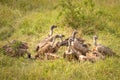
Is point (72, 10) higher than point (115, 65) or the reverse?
higher

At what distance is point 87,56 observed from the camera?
8289mm

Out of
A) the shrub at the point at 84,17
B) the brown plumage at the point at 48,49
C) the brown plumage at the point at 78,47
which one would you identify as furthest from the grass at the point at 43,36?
the brown plumage at the point at 78,47

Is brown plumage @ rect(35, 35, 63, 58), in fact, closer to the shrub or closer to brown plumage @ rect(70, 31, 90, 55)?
brown plumage @ rect(70, 31, 90, 55)

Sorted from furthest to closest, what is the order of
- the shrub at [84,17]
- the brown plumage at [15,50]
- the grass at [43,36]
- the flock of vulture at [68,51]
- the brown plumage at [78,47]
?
the shrub at [84,17], the brown plumage at [15,50], the brown plumage at [78,47], the flock of vulture at [68,51], the grass at [43,36]

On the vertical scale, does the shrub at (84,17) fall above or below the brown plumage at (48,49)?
above

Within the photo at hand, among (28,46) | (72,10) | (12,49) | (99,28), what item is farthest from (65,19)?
(12,49)

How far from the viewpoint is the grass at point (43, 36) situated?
288 inches

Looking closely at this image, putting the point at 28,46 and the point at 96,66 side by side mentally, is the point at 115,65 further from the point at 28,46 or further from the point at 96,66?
the point at 28,46

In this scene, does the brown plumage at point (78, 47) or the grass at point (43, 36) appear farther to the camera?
the brown plumage at point (78, 47)

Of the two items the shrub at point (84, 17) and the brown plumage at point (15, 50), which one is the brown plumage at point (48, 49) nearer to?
the brown plumage at point (15, 50)

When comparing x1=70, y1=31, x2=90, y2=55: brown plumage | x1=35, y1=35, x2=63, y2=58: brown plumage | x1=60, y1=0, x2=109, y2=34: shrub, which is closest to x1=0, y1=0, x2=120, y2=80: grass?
x1=60, y1=0, x2=109, y2=34: shrub

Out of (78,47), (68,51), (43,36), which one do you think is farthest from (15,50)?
(43,36)

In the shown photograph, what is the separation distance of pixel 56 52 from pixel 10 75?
2.08 metres

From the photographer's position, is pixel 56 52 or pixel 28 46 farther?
pixel 28 46
